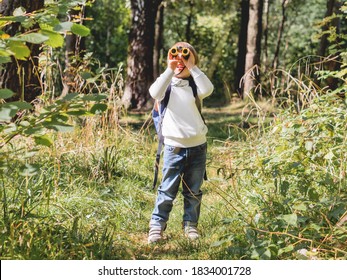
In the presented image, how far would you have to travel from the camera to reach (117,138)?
651 centimetres

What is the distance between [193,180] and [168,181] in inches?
7.5

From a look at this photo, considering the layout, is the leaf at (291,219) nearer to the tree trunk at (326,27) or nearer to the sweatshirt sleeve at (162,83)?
the sweatshirt sleeve at (162,83)

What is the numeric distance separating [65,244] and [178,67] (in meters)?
1.51

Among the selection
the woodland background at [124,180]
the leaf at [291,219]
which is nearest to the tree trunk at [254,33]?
the woodland background at [124,180]

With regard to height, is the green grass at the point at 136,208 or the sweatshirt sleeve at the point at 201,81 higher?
the sweatshirt sleeve at the point at 201,81

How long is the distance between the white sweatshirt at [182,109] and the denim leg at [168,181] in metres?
0.08

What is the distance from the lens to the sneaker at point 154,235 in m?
4.16

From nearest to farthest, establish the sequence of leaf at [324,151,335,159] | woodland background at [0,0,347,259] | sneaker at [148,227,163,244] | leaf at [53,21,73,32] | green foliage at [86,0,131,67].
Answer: leaf at [53,21,73,32] → woodland background at [0,0,347,259] → sneaker at [148,227,163,244] → leaf at [324,151,335,159] → green foliage at [86,0,131,67]

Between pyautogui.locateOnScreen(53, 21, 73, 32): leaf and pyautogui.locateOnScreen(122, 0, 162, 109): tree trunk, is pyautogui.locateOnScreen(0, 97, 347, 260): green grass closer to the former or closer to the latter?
pyautogui.locateOnScreen(53, 21, 73, 32): leaf

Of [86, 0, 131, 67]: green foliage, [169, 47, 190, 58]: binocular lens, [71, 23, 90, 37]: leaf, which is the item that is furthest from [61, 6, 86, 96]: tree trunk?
[86, 0, 131, 67]: green foliage

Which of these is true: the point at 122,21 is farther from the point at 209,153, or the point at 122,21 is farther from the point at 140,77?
the point at 209,153

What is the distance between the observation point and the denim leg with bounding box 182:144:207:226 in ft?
13.7

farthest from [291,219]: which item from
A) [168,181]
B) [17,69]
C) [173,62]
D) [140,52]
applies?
[140,52]

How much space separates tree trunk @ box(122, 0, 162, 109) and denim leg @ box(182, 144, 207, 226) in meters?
7.55
